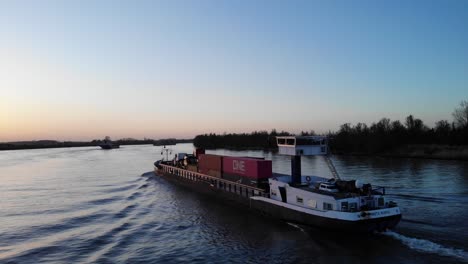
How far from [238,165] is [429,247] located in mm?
21947

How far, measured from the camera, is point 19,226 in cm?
3198

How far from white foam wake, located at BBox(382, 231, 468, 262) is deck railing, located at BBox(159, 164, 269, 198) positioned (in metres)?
12.2

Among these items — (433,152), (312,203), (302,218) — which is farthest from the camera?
(433,152)

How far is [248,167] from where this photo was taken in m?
39.7

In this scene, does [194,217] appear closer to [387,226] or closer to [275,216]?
[275,216]

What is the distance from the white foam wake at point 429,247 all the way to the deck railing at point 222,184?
40.1 feet

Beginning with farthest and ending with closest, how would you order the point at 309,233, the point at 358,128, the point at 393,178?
the point at 358,128 < the point at 393,178 < the point at 309,233

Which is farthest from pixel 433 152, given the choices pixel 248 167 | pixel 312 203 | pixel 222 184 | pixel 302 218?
pixel 302 218

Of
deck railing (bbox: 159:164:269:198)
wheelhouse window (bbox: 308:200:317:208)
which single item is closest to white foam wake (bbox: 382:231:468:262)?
wheelhouse window (bbox: 308:200:317:208)

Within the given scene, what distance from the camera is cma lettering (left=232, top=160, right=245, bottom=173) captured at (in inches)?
1616

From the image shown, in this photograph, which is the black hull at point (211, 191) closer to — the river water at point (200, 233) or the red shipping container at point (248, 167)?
the river water at point (200, 233)

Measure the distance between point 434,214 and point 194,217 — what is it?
20.2 metres

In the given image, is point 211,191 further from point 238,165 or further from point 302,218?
point 302,218

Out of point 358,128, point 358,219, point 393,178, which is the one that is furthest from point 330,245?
point 358,128
